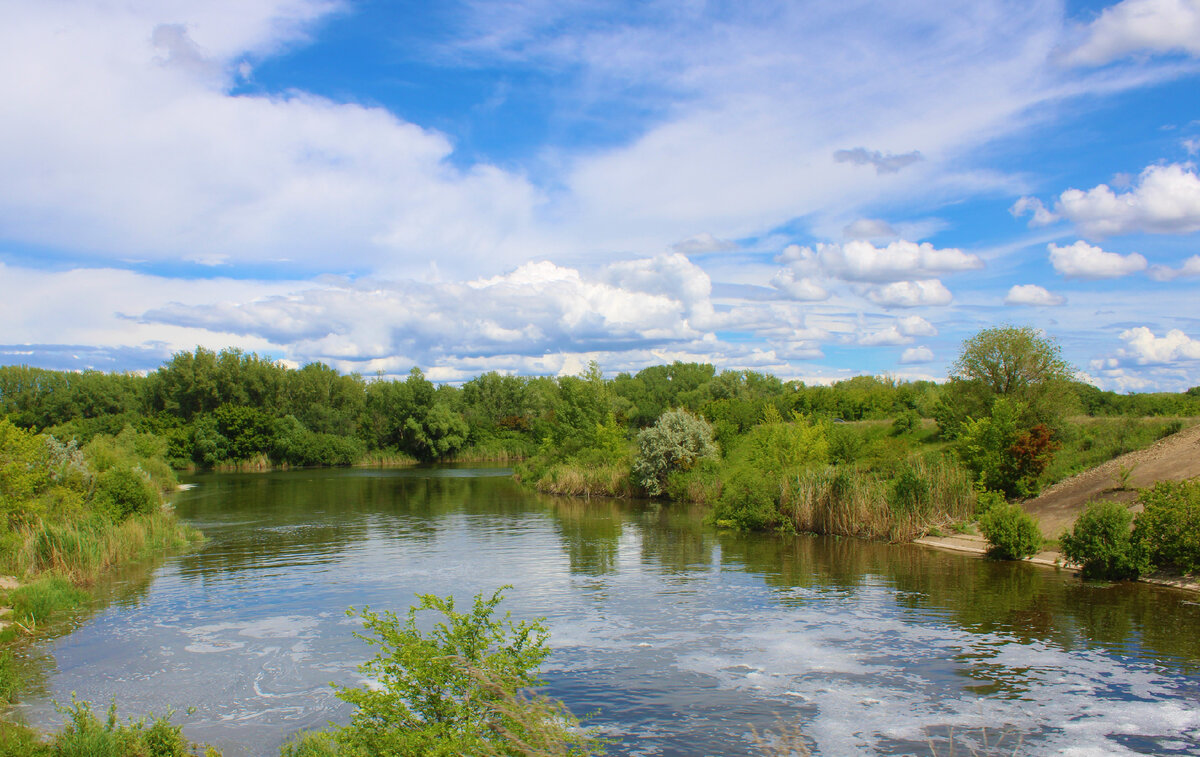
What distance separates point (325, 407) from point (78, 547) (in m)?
70.5

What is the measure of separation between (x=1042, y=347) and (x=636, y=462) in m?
21.8

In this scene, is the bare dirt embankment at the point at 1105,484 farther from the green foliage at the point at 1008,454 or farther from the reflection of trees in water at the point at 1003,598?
the reflection of trees in water at the point at 1003,598

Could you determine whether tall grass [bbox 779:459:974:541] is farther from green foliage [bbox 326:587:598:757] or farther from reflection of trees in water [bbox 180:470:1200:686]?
green foliage [bbox 326:587:598:757]

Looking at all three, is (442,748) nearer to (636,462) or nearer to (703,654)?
(703,654)

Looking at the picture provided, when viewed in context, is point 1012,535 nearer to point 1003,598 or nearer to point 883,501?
point 1003,598

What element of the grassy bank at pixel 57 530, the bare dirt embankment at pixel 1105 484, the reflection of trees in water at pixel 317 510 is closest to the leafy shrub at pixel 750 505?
the bare dirt embankment at pixel 1105 484

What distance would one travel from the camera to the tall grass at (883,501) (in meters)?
25.1

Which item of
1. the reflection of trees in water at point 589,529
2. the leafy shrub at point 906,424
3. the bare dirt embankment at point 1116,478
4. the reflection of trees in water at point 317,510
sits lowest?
the reflection of trees in water at point 317,510

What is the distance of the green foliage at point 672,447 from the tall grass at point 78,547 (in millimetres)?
23605

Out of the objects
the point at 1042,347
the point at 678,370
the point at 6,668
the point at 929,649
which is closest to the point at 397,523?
the point at 6,668

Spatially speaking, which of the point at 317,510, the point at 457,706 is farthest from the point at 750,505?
the point at 457,706

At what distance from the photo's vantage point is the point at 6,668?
11375mm

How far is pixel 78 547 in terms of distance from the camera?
19.9 m

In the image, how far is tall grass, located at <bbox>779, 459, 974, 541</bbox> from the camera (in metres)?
25.1
